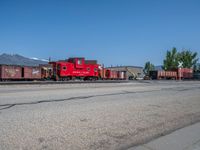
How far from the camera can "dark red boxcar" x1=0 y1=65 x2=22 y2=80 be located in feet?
106

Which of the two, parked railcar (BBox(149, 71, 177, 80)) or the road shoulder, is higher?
parked railcar (BBox(149, 71, 177, 80))

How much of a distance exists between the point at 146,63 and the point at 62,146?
4844 inches

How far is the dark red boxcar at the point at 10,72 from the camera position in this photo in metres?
32.4

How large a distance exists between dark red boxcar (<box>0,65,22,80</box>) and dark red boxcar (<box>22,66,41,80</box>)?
0.77 m

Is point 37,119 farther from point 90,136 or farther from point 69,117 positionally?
point 90,136

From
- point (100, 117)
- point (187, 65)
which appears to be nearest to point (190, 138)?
point (100, 117)

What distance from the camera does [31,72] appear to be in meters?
35.6

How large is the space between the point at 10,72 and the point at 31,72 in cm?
332

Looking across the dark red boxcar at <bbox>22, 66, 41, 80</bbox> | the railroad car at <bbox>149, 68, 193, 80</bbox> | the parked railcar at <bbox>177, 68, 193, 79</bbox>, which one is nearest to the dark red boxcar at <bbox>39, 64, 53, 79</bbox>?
the dark red boxcar at <bbox>22, 66, 41, 80</bbox>

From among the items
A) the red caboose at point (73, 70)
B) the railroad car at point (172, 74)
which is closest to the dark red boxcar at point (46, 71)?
the red caboose at point (73, 70)

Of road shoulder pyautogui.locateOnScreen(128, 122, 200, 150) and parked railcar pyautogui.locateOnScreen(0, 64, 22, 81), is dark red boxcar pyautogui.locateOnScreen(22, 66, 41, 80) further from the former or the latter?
road shoulder pyautogui.locateOnScreen(128, 122, 200, 150)

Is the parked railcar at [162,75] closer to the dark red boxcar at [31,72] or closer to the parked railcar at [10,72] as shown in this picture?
the dark red boxcar at [31,72]

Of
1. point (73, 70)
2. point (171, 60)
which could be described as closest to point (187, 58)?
point (171, 60)

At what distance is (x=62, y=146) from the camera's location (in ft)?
15.5
